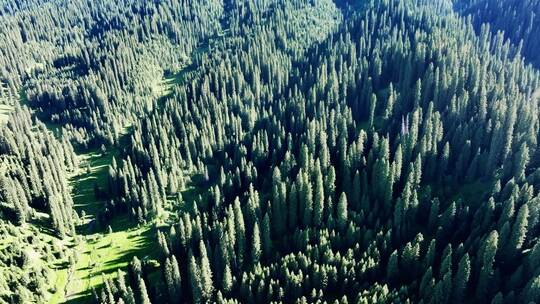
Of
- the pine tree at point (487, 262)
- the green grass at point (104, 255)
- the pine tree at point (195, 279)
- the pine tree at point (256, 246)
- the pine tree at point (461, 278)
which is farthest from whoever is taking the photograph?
the green grass at point (104, 255)

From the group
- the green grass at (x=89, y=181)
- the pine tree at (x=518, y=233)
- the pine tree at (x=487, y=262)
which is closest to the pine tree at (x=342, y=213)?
the pine tree at (x=487, y=262)

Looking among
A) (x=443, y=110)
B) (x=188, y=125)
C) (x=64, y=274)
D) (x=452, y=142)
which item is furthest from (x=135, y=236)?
(x=443, y=110)

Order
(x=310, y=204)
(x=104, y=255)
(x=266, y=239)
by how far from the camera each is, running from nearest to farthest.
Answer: (x=266, y=239)
(x=310, y=204)
(x=104, y=255)

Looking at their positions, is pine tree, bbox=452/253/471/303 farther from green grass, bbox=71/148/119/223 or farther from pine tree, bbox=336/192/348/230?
green grass, bbox=71/148/119/223

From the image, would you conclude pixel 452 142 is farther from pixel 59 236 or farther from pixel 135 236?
pixel 59 236

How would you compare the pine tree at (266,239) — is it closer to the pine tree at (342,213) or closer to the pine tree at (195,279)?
the pine tree at (342,213)

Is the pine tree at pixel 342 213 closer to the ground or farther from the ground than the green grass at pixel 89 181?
farther from the ground

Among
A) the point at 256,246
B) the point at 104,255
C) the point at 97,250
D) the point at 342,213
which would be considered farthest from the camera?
the point at 97,250

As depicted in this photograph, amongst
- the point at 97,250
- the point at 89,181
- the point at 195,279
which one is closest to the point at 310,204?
the point at 195,279

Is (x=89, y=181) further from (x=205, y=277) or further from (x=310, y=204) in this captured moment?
(x=310, y=204)

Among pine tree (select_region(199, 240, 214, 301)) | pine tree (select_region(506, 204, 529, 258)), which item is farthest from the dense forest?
pine tree (select_region(199, 240, 214, 301))

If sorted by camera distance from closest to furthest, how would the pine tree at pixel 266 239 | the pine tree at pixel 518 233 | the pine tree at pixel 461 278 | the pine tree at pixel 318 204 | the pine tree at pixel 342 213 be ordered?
the pine tree at pixel 461 278 < the pine tree at pixel 518 233 < the pine tree at pixel 342 213 < the pine tree at pixel 266 239 < the pine tree at pixel 318 204
